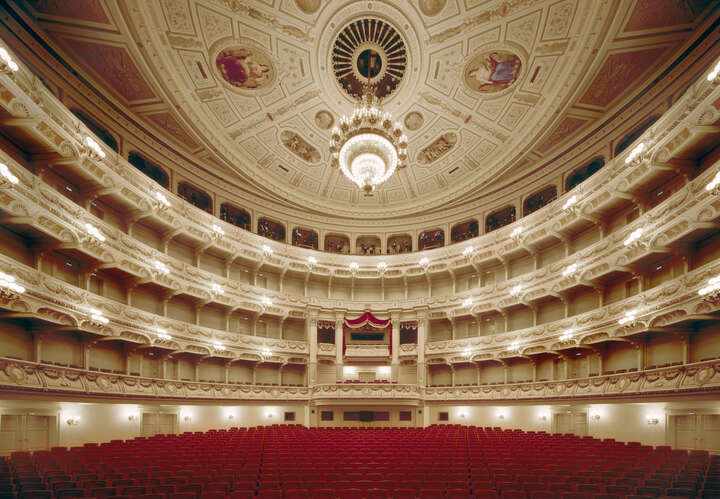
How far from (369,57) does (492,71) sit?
18.4ft

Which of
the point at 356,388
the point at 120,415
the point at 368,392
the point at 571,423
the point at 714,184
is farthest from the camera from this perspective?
the point at 356,388

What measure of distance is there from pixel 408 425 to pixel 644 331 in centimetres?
1361

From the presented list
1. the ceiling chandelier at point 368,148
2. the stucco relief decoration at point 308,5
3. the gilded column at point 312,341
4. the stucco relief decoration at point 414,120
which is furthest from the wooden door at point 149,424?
the stucco relief decoration at point 414,120

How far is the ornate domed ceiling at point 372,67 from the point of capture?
14.4 m

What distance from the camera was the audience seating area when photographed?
5855 mm

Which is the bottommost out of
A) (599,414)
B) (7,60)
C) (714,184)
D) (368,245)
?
(599,414)

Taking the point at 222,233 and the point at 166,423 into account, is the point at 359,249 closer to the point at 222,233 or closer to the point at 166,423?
the point at 222,233

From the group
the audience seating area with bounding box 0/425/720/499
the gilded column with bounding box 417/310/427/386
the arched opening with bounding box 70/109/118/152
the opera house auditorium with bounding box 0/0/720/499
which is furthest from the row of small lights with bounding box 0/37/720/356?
the audience seating area with bounding box 0/425/720/499

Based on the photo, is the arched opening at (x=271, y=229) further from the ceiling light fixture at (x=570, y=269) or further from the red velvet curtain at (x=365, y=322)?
the ceiling light fixture at (x=570, y=269)

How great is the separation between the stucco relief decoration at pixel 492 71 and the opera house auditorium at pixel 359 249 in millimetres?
103

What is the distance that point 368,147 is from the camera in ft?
48.0

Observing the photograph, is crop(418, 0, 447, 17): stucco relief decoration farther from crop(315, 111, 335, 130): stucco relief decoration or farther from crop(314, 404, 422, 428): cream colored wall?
crop(314, 404, 422, 428): cream colored wall

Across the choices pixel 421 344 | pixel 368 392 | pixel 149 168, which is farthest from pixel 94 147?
pixel 421 344

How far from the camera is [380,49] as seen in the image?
1838 centimetres
